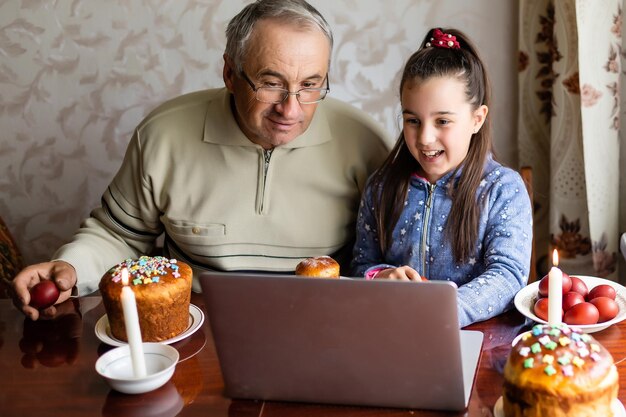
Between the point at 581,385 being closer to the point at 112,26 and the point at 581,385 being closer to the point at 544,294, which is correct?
the point at 544,294

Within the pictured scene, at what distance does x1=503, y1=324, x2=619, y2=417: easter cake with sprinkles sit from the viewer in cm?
107

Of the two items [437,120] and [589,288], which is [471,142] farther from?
[589,288]

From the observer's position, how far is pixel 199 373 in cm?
139

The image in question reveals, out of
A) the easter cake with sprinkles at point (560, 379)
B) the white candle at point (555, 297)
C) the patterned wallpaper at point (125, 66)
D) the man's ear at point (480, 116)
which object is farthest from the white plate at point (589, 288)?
the patterned wallpaper at point (125, 66)

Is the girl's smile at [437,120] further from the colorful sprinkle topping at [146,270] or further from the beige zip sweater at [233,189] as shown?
the colorful sprinkle topping at [146,270]

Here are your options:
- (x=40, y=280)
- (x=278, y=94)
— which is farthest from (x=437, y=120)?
(x=40, y=280)

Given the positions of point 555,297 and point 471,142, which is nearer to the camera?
point 555,297

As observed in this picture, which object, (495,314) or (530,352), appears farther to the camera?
(495,314)

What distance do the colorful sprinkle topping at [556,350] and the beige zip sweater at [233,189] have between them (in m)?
1.00

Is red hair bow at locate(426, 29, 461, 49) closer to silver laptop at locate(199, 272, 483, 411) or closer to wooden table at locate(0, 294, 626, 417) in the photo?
wooden table at locate(0, 294, 626, 417)

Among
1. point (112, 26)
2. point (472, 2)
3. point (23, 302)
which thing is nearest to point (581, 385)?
point (23, 302)

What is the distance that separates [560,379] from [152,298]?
0.79 m

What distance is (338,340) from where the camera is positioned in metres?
1.17

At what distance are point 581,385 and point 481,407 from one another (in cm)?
19
